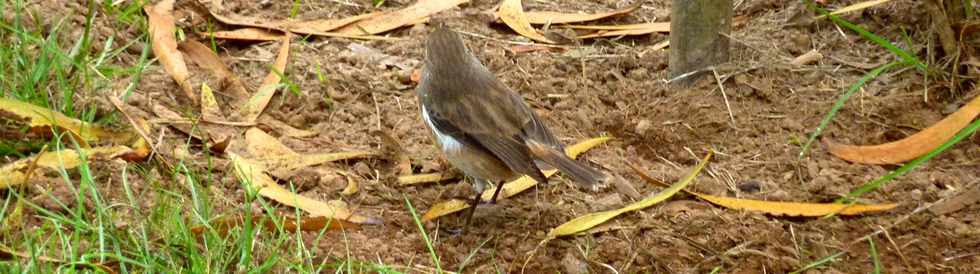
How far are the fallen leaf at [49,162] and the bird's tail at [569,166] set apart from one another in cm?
160

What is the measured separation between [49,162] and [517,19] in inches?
105

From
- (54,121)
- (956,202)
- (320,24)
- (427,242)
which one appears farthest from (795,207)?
(54,121)

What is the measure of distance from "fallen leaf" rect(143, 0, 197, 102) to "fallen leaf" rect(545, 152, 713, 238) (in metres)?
1.88

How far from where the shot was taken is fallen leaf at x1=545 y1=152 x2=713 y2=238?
494 cm

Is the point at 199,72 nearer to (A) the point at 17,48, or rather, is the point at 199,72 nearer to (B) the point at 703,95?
(A) the point at 17,48

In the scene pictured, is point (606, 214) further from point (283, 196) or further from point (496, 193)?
point (283, 196)

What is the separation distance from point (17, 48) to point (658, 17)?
3.20 metres

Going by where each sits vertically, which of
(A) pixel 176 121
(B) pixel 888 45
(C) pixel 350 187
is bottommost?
(C) pixel 350 187

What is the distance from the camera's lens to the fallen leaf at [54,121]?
194 inches

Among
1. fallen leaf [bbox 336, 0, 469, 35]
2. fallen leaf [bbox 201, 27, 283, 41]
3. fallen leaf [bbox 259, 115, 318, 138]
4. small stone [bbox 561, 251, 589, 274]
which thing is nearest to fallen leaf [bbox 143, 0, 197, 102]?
fallen leaf [bbox 201, 27, 283, 41]

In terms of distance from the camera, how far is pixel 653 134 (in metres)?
5.71

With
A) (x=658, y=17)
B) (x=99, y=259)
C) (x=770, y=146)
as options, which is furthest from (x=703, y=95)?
(x=99, y=259)

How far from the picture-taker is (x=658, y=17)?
674 centimetres

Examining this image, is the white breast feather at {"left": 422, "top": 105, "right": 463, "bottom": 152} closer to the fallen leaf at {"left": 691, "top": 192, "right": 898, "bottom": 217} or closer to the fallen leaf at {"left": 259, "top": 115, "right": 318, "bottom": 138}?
the fallen leaf at {"left": 259, "top": 115, "right": 318, "bottom": 138}
